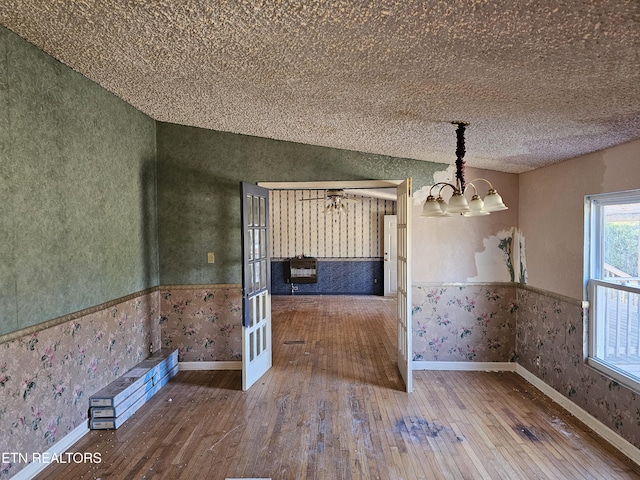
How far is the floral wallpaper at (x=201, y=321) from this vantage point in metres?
4.18

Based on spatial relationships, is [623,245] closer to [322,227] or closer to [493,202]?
[493,202]

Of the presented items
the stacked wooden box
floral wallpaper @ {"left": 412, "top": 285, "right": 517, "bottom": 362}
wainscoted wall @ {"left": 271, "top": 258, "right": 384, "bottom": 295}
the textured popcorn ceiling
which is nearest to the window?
the textured popcorn ceiling

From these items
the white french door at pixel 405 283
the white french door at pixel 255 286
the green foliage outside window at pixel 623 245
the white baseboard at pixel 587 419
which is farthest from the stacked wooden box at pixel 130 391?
the green foliage outside window at pixel 623 245

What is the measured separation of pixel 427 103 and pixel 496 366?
3133 mm

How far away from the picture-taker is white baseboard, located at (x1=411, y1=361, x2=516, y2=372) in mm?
4148

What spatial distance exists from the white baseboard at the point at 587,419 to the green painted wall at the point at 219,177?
2.26m

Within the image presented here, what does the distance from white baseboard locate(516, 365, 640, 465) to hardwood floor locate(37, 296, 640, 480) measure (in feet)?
0.19

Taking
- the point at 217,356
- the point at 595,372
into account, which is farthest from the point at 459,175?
the point at 217,356

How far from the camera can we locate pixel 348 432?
2854 mm

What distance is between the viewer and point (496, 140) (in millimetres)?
2936

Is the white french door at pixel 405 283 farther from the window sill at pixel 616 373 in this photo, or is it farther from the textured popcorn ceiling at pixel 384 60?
the window sill at pixel 616 373

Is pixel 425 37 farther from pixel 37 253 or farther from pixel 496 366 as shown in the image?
pixel 496 366

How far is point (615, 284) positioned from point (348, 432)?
88.5 inches

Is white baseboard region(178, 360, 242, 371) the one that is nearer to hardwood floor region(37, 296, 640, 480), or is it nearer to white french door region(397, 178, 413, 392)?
hardwood floor region(37, 296, 640, 480)
